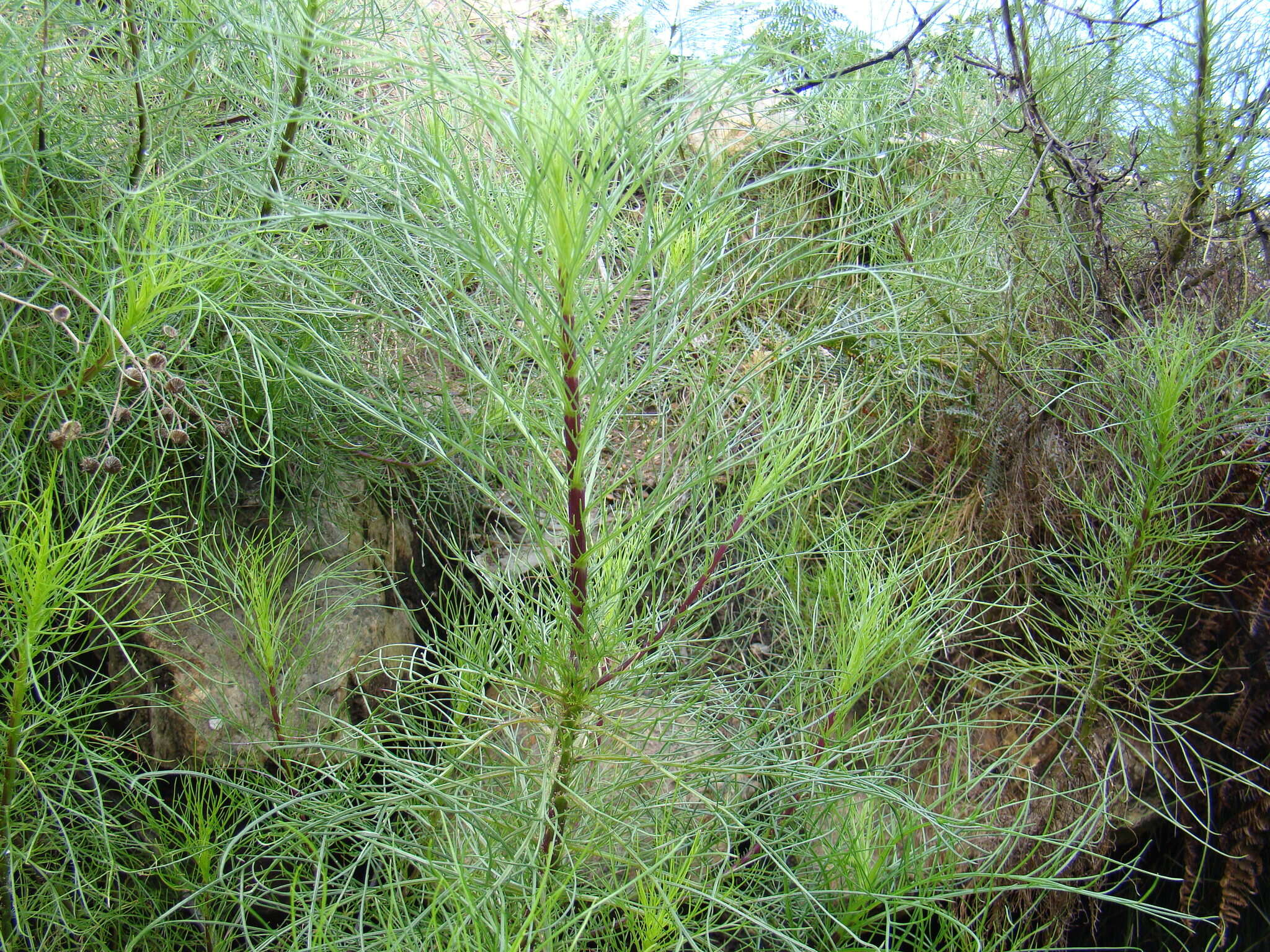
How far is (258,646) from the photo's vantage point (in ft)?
3.17

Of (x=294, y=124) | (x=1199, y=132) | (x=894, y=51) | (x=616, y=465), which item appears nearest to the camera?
(x=616, y=465)

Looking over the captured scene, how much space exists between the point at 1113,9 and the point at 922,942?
1482 mm

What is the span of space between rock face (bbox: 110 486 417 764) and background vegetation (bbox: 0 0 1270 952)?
0.02 metres

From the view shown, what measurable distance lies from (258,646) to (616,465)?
1.67 feet

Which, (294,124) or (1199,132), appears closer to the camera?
(294,124)

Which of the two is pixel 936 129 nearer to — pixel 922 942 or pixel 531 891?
pixel 922 942

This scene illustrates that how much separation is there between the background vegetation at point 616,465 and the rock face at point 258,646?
0.05ft

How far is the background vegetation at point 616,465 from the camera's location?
0.67 m

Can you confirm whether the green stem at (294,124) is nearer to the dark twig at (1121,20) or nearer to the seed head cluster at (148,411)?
the seed head cluster at (148,411)

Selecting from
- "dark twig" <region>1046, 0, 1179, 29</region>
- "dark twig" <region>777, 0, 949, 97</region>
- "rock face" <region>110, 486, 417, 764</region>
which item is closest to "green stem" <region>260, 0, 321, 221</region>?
"rock face" <region>110, 486, 417, 764</region>

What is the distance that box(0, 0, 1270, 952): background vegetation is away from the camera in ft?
2.20

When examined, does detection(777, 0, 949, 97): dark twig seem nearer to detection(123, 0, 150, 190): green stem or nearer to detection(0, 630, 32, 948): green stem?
detection(123, 0, 150, 190): green stem

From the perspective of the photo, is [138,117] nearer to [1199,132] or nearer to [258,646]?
[258,646]

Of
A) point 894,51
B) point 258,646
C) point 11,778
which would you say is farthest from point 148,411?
point 894,51
